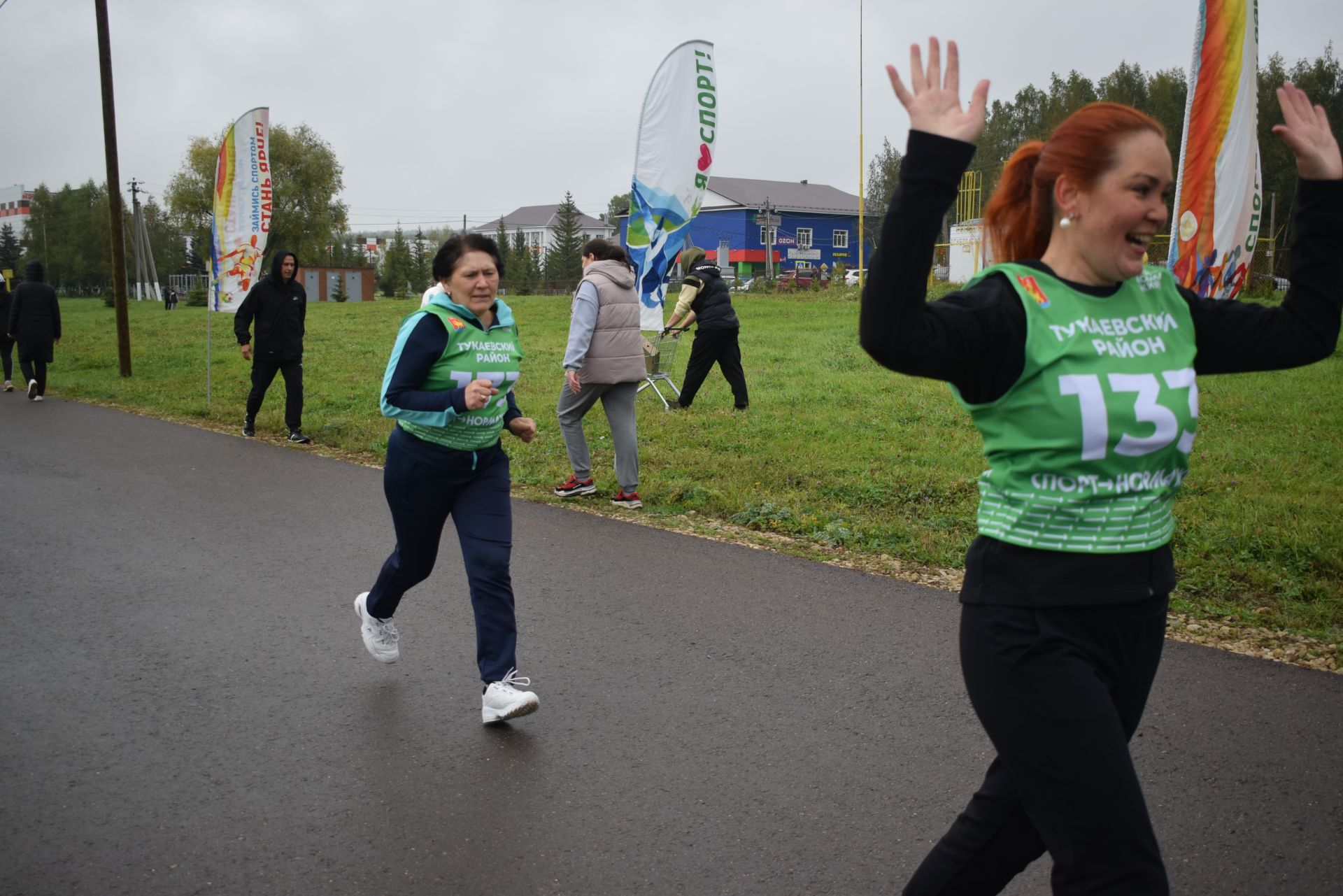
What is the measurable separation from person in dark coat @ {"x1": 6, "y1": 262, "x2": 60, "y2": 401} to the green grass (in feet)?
2.70

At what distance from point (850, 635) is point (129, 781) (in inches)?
124

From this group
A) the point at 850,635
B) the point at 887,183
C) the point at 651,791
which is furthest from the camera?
the point at 887,183

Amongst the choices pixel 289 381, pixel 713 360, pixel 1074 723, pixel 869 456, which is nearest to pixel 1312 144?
pixel 1074 723

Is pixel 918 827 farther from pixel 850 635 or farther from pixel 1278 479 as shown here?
pixel 1278 479

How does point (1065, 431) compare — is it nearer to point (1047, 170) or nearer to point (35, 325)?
point (1047, 170)

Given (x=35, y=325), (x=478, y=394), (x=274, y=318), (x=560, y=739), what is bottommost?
(x=560, y=739)

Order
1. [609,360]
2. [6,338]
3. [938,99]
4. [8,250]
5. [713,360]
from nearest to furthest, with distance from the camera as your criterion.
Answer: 1. [938,99]
2. [609,360]
3. [713,360]
4. [6,338]
5. [8,250]

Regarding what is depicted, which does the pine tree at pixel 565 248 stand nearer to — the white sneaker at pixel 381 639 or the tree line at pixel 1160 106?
the tree line at pixel 1160 106

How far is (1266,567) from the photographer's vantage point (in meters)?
6.48

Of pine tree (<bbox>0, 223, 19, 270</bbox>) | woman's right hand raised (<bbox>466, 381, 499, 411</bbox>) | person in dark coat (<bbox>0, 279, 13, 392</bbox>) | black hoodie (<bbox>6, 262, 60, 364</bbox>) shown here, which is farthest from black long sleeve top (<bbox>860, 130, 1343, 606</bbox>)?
pine tree (<bbox>0, 223, 19, 270</bbox>)

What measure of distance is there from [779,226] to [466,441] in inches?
3457

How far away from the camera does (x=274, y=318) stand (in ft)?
39.3

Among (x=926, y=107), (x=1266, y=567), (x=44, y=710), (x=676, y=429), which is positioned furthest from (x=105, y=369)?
(x=926, y=107)

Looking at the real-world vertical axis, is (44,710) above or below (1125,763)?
below
